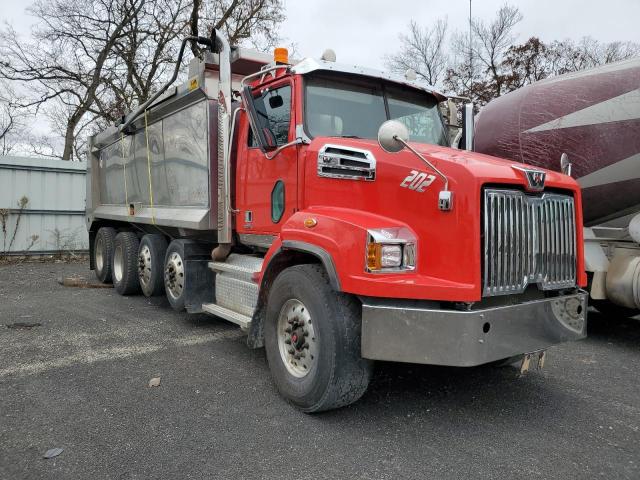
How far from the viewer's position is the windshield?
4.16 meters

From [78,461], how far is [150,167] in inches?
196

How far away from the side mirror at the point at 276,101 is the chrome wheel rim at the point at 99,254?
19.7 feet

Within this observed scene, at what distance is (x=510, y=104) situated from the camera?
6.51 meters

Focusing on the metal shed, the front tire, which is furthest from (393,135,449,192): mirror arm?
the metal shed

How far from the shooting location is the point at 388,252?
317 centimetres

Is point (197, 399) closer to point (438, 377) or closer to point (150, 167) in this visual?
point (438, 377)

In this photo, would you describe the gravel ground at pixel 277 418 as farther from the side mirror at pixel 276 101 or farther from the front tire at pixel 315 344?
the side mirror at pixel 276 101

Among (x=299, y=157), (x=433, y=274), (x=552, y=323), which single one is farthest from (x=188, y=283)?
(x=552, y=323)

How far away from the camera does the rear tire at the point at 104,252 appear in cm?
894

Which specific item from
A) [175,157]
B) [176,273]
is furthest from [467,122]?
[176,273]

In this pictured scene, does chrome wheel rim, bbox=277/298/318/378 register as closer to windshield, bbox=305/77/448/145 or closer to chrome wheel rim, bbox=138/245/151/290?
windshield, bbox=305/77/448/145

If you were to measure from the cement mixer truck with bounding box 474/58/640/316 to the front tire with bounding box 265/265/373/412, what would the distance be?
10.4 feet

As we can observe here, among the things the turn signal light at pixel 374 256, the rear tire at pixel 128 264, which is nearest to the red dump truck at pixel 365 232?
the turn signal light at pixel 374 256

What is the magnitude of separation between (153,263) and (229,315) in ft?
8.71
